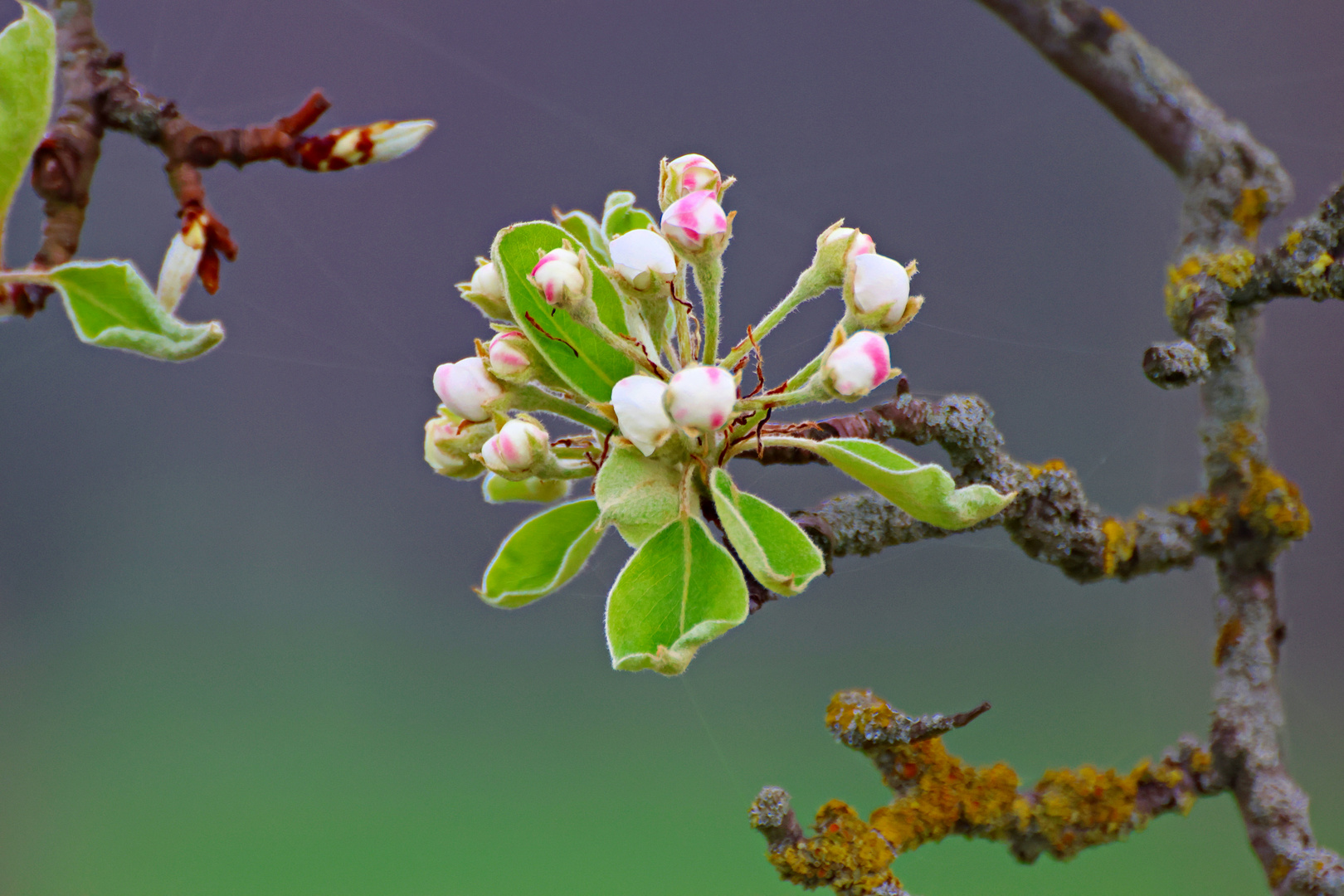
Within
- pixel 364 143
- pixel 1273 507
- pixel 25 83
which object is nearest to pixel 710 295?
pixel 364 143

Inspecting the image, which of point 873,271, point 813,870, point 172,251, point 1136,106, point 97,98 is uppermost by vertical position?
point 1136,106

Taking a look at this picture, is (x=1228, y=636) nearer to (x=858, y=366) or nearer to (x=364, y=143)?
(x=858, y=366)

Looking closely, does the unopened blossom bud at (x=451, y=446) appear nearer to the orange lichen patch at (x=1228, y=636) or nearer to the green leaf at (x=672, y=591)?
the green leaf at (x=672, y=591)

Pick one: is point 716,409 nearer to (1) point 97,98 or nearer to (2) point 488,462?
→ (2) point 488,462

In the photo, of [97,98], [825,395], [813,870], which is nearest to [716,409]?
[825,395]

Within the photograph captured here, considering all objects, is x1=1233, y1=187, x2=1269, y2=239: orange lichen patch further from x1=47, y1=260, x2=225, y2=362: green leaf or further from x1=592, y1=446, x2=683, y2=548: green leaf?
x1=47, y1=260, x2=225, y2=362: green leaf
